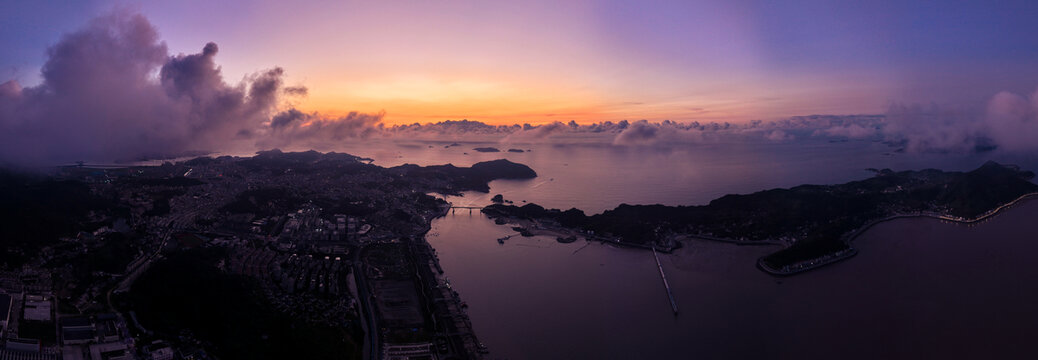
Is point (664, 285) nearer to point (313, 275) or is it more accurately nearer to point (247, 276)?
point (313, 275)

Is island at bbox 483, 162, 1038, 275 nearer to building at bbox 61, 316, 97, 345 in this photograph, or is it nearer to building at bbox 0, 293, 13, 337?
building at bbox 61, 316, 97, 345

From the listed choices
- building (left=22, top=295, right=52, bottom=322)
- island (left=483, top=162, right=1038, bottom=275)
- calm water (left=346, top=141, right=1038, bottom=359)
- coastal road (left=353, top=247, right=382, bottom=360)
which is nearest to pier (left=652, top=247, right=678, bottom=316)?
calm water (left=346, top=141, right=1038, bottom=359)

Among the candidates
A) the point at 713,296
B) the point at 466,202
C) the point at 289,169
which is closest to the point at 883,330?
the point at 713,296

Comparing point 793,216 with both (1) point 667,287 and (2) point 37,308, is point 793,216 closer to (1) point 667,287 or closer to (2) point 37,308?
(1) point 667,287

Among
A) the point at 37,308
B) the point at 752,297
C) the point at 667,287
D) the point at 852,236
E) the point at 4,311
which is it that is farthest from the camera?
the point at 852,236

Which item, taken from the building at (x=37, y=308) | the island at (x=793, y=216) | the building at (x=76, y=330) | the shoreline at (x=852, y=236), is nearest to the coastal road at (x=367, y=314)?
the building at (x=76, y=330)

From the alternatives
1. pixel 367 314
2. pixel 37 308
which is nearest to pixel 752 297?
pixel 367 314
